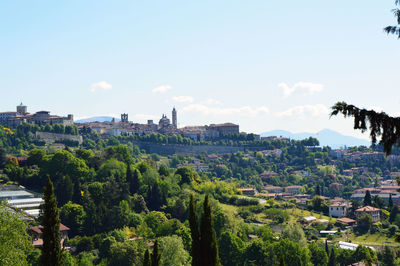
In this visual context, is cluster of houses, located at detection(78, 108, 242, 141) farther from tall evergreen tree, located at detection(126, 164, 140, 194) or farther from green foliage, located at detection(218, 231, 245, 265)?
green foliage, located at detection(218, 231, 245, 265)

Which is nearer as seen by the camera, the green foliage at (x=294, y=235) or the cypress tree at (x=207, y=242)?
the cypress tree at (x=207, y=242)

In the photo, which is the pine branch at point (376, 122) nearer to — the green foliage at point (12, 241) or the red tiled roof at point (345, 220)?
the green foliage at point (12, 241)

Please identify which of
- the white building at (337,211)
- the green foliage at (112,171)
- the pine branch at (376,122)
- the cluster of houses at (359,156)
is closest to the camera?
the pine branch at (376,122)

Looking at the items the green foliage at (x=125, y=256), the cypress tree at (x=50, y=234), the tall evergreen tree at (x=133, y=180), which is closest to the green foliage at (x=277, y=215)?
the tall evergreen tree at (x=133, y=180)

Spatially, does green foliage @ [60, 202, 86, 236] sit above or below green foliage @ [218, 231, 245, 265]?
above

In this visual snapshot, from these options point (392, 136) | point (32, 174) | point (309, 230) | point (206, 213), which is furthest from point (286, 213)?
point (392, 136)

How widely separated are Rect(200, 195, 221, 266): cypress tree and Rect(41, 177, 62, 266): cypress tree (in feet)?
16.5

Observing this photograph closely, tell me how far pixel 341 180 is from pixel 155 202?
91444mm

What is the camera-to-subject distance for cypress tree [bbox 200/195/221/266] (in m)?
18.8

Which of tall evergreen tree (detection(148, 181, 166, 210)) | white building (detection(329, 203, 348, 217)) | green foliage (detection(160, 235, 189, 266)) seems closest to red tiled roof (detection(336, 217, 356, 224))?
white building (detection(329, 203, 348, 217))

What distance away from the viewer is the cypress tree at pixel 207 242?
18.8m

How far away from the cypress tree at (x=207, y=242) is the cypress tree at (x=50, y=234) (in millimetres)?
5040

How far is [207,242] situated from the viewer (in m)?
18.9

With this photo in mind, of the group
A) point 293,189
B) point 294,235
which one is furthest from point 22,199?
point 293,189
